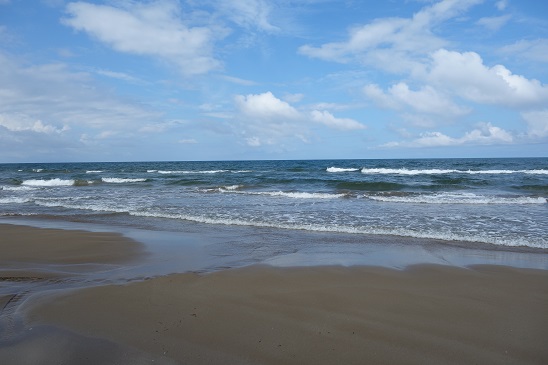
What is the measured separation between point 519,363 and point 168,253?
221 inches

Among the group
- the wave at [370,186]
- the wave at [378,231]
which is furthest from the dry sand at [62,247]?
the wave at [370,186]

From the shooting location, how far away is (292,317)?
3.90 m

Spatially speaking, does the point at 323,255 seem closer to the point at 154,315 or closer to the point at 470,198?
the point at 154,315

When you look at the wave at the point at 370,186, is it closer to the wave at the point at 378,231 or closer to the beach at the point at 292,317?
the wave at the point at 378,231

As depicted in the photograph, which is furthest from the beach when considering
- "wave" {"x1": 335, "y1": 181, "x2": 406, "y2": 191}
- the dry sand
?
"wave" {"x1": 335, "y1": 181, "x2": 406, "y2": 191}

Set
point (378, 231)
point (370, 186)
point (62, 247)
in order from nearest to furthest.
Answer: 1. point (62, 247)
2. point (378, 231)
3. point (370, 186)

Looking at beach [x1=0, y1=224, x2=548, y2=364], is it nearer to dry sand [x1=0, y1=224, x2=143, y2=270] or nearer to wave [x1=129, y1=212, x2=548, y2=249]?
dry sand [x1=0, y1=224, x2=143, y2=270]

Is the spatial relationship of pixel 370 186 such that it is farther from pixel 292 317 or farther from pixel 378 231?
pixel 292 317

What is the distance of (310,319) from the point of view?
384cm

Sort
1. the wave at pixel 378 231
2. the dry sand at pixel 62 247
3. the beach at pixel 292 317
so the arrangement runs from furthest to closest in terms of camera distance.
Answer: the wave at pixel 378 231 → the dry sand at pixel 62 247 → the beach at pixel 292 317

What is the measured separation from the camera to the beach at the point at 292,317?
3.15 metres

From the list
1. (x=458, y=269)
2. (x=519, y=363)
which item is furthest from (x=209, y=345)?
(x=458, y=269)

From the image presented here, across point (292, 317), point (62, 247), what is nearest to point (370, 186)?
point (62, 247)

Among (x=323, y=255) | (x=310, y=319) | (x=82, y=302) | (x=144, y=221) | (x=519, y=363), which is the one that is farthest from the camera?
(x=144, y=221)
